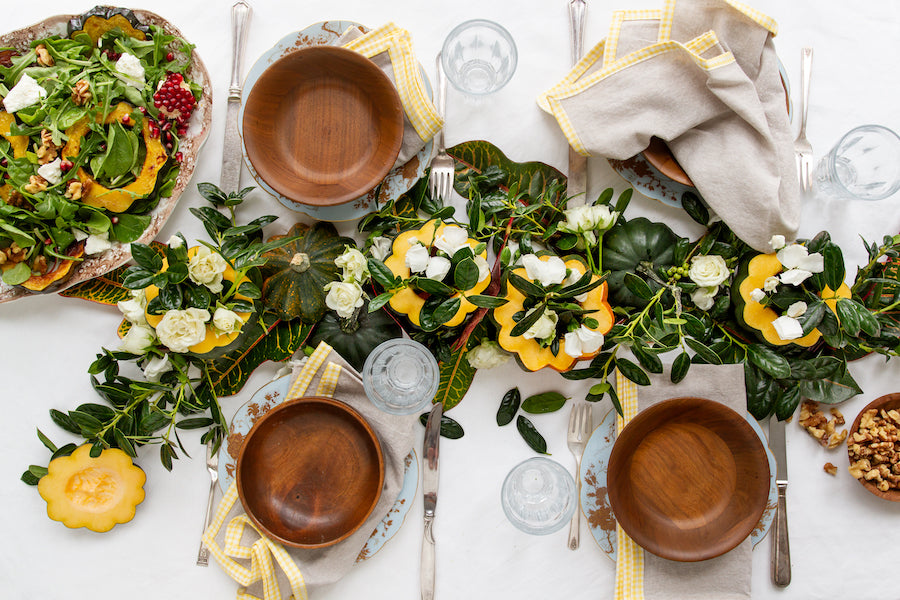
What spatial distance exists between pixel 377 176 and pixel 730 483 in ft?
2.80

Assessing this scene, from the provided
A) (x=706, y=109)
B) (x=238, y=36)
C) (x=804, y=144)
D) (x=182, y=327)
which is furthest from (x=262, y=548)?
(x=804, y=144)

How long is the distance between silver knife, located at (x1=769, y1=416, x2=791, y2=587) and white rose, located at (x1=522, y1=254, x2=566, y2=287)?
0.55 meters

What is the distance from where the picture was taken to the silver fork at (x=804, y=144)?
1.10 metres

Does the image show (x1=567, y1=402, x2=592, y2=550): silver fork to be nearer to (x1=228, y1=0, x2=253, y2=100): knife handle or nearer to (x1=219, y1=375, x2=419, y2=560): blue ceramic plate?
(x1=219, y1=375, x2=419, y2=560): blue ceramic plate

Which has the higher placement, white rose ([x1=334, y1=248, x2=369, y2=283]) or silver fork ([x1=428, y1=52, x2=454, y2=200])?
silver fork ([x1=428, y1=52, x2=454, y2=200])

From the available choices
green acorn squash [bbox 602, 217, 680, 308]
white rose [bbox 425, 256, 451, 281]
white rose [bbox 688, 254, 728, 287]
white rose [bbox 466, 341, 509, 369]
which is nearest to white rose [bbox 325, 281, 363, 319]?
white rose [bbox 425, 256, 451, 281]

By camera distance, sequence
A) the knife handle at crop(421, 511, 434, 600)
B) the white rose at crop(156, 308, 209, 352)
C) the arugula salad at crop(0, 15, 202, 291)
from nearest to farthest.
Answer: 1. the white rose at crop(156, 308, 209, 352)
2. the arugula salad at crop(0, 15, 202, 291)
3. the knife handle at crop(421, 511, 434, 600)

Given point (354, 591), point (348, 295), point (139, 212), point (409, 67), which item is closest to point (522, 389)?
point (348, 295)

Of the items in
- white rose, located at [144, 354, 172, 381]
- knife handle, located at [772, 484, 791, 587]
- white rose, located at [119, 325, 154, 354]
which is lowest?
knife handle, located at [772, 484, 791, 587]

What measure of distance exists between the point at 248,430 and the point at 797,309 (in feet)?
3.35

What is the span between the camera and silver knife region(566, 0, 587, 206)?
1078 millimetres

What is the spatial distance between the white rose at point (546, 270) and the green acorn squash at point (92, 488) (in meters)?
0.85

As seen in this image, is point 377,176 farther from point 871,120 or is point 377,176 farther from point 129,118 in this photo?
point 871,120

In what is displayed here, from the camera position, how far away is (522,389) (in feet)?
3.70
